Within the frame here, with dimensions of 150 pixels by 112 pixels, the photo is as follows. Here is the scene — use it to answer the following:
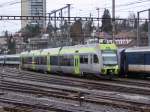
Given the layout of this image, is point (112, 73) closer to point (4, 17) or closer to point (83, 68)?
point (83, 68)

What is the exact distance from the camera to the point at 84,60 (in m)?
38.0

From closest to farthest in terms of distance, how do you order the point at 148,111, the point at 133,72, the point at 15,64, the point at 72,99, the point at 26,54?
the point at 148,111
the point at 72,99
the point at 133,72
the point at 26,54
the point at 15,64

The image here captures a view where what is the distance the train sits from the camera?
3569 cm

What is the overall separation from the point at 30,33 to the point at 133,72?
226ft

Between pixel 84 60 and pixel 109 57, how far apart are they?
2.60 metres

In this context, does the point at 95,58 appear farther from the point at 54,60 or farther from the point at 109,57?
the point at 54,60

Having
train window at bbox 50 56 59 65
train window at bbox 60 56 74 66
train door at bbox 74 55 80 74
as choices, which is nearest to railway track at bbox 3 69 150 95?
train door at bbox 74 55 80 74

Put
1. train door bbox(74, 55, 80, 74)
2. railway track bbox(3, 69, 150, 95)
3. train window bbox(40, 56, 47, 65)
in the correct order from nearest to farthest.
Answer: railway track bbox(3, 69, 150, 95)
train door bbox(74, 55, 80, 74)
train window bbox(40, 56, 47, 65)

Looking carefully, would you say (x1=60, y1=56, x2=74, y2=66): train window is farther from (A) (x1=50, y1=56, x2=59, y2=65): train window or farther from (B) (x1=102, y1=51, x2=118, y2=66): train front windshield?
(B) (x1=102, y1=51, x2=118, y2=66): train front windshield

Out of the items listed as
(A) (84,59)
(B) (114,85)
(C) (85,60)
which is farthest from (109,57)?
(B) (114,85)

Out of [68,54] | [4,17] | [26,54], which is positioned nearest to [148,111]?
[68,54]

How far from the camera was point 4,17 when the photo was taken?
4872 cm

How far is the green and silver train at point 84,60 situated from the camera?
3569 cm

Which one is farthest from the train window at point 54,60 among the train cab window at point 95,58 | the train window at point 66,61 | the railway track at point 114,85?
the train cab window at point 95,58
